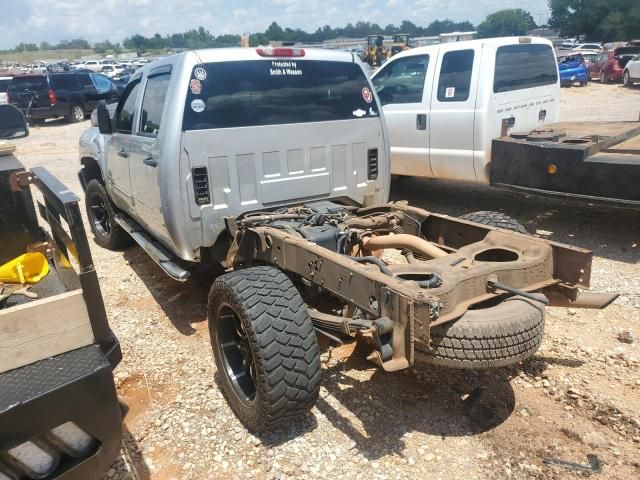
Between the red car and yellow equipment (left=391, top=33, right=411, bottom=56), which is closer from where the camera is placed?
the red car

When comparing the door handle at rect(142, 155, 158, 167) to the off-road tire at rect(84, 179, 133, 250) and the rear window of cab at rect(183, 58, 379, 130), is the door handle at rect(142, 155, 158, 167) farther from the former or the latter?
the off-road tire at rect(84, 179, 133, 250)

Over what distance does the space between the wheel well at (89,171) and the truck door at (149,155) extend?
172 centimetres

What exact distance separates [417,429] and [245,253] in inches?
65.1

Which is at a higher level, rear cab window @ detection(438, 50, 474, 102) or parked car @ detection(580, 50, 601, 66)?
rear cab window @ detection(438, 50, 474, 102)

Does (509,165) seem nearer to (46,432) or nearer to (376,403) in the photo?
(376,403)

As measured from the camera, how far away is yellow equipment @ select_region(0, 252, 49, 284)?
9.30ft

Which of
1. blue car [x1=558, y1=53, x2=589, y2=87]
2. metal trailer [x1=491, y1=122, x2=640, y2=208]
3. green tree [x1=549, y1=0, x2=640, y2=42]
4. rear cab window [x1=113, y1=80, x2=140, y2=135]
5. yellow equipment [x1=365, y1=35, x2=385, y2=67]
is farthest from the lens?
green tree [x1=549, y1=0, x2=640, y2=42]

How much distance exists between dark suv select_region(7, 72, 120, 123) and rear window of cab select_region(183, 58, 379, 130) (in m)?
18.5

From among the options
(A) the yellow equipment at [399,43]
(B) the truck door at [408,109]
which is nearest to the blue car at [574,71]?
(A) the yellow equipment at [399,43]

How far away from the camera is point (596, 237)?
6.02 metres

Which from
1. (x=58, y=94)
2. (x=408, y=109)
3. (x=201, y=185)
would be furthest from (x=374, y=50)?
(x=201, y=185)

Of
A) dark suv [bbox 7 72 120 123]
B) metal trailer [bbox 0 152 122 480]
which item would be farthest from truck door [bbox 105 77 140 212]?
dark suv [bbox 7 72 120 123]

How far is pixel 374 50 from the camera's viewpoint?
1003 inches

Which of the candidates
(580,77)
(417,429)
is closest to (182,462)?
(417,429)
